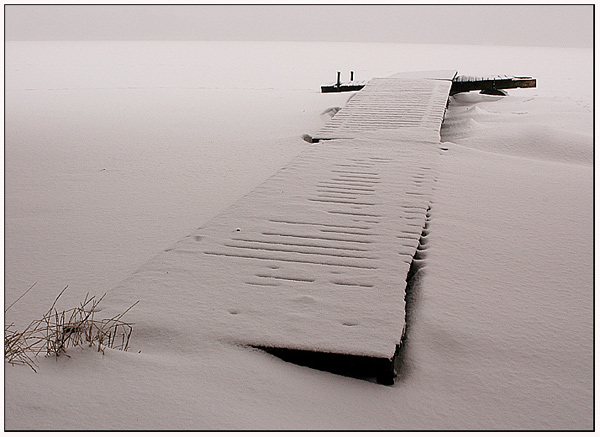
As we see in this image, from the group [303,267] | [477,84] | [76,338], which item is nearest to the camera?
[76,338]

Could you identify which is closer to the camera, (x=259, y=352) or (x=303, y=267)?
(x=259, y=352)

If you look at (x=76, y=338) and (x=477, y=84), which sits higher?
(x=477, y=84)

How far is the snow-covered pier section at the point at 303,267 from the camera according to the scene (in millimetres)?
1950

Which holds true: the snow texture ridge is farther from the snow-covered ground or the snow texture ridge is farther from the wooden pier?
the wooden pier

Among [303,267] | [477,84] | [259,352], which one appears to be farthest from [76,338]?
[477,84]

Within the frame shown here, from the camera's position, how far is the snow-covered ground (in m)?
1.63

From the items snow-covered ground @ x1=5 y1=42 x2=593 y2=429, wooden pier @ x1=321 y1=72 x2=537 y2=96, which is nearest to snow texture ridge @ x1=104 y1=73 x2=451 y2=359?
snow-covered ground @ x1=5 y1=42 x2=593 y2=429

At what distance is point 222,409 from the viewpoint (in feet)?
5.20

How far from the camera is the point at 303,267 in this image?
240 centimetres

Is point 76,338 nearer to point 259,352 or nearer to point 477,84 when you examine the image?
point 259,352

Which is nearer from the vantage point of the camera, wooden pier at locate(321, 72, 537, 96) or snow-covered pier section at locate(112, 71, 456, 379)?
snow-covered pier section at locate(112, 71, 456, 379)

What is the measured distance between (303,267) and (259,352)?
59 cm

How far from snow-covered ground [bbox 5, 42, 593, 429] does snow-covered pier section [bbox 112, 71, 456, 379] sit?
0.10 meters

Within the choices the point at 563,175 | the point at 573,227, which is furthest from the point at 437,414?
the point at 563,175
